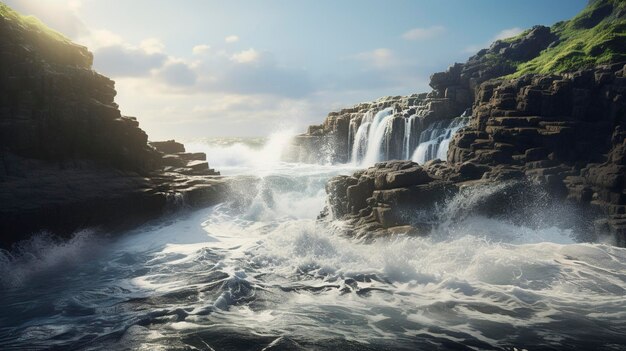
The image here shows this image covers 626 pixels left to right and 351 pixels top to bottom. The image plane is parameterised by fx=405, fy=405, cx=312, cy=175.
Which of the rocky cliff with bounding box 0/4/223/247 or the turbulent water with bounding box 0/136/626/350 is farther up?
the rocky cliff with bounding box 0/4/223/247

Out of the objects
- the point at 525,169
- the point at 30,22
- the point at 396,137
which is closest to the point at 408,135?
the point at 396,137

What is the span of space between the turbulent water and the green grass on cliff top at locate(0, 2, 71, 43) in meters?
13.7

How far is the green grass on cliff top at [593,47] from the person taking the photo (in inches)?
1815

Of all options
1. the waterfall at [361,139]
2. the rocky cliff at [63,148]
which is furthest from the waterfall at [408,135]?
the rocky cliff at [63,148]

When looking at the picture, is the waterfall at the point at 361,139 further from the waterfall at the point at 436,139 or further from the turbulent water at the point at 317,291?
the turbulent water at the point at 317,291

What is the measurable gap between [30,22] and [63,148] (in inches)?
352

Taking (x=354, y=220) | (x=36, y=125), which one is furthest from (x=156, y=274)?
(x=36, y=125)

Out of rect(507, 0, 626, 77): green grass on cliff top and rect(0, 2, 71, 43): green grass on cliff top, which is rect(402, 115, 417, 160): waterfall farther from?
rect(0, 2, 71, 43): green grass on cliff top

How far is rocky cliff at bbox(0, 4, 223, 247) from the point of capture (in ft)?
69.3

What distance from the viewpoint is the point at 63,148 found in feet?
79.8

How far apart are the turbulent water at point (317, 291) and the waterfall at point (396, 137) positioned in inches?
834

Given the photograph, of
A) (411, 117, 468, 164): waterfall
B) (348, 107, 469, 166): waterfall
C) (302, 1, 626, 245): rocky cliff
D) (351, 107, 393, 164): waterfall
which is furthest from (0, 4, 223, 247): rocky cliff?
(351, 107, 393, 164): waterfall

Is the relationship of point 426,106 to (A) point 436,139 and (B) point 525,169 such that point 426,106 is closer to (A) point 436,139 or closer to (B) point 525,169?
(A) point 436,139

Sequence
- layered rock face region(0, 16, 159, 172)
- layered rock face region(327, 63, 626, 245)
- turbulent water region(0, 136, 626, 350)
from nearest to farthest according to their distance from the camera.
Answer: turbulent water region(0, 136, 626, 350) → layered rock face region(327, 63, 626, 245) → layered rock face region(0, 16, 159, 172)
